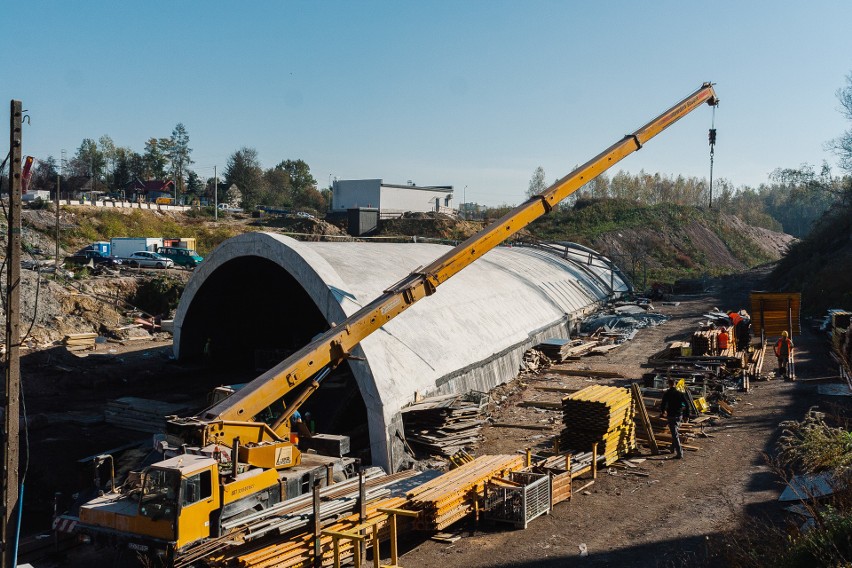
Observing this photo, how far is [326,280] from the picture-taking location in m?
19.8

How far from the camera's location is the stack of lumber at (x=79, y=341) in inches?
1281

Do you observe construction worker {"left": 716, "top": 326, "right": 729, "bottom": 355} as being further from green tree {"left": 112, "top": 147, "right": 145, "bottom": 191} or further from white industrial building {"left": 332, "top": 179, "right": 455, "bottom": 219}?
green tree {"left": 112, "top": 147, "right": 145, "bottom": 191}

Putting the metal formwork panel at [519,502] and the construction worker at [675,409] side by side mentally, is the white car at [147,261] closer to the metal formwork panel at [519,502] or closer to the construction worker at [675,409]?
the construction worker at [675,409]

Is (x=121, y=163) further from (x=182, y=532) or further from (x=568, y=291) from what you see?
(x=182, y=532)

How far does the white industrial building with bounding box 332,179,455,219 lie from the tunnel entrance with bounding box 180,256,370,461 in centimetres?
4221

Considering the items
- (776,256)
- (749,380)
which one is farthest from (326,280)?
(776,256)

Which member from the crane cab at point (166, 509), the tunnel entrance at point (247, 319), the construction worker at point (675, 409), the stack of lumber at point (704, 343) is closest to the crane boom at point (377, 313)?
the crane cab at point (166, 509)

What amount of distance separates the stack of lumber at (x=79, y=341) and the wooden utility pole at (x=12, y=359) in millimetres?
22926

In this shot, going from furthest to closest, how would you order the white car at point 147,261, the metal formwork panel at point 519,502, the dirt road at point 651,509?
the white car at point 147,261
the metal formwork panel at point 519,502
the dirt road at point 651,509

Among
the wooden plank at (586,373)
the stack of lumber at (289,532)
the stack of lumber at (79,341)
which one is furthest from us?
the stack of lumber at (79,341)

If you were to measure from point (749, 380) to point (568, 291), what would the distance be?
47.1 ft

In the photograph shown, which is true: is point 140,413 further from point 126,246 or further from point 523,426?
point 126,246

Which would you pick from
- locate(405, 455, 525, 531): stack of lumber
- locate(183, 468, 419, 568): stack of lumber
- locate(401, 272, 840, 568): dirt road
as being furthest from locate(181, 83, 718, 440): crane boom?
locate(401, 272, 840, 568): dirt road

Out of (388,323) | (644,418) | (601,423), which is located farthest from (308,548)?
(644,418)
